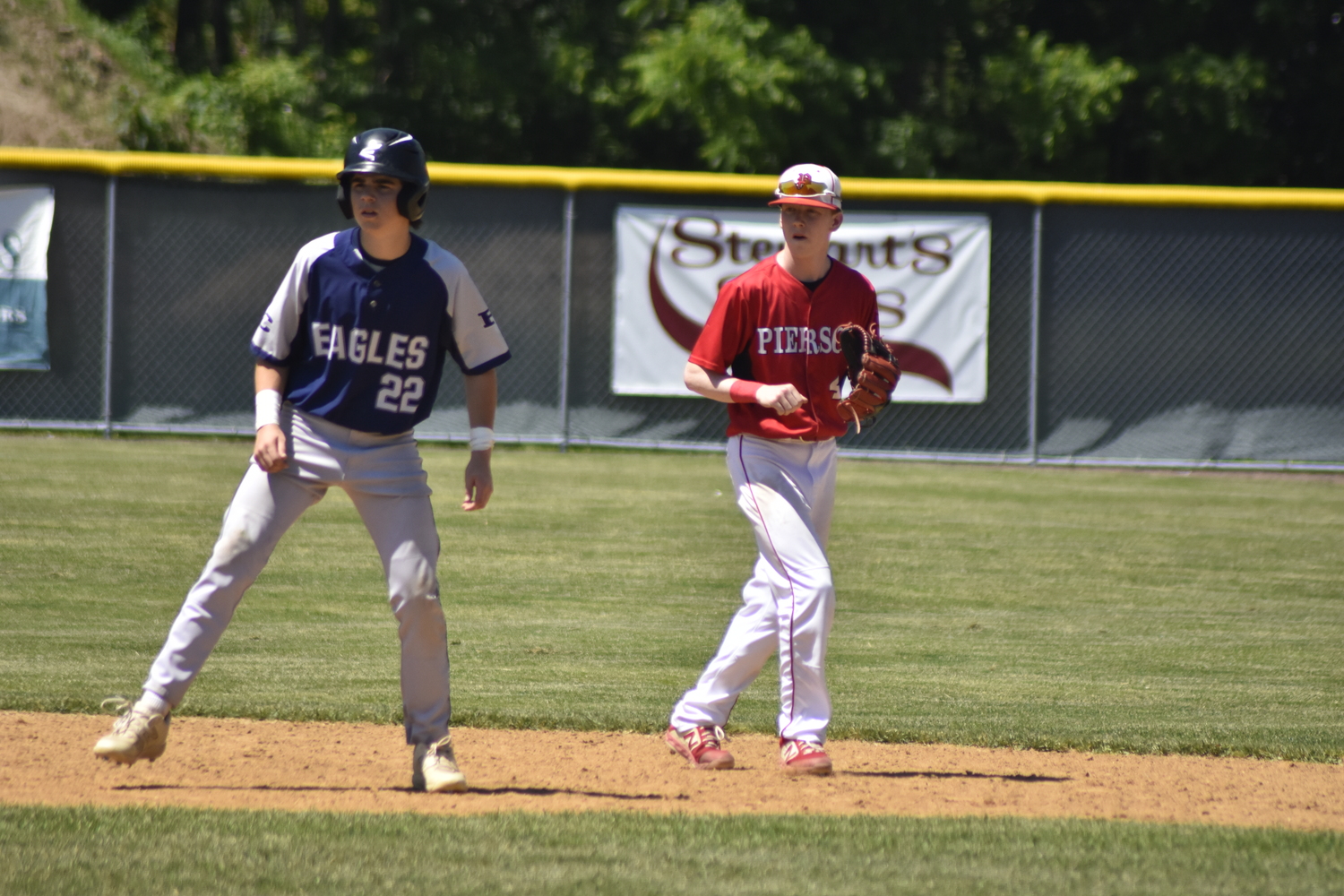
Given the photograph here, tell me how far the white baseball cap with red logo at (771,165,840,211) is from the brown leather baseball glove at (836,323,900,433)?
1.34 ft

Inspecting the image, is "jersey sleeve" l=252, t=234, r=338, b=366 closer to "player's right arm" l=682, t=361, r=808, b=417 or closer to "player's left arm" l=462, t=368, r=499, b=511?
"player's left arm" l=462, t=368, r=499, b=511

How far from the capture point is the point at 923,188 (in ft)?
40.9

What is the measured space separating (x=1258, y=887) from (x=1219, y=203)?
999cm

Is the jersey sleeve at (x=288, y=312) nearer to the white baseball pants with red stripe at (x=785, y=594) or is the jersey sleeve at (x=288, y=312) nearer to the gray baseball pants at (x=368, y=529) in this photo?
the gray baseball pants at (x=368, y=529)

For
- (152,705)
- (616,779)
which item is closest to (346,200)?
(152,705)

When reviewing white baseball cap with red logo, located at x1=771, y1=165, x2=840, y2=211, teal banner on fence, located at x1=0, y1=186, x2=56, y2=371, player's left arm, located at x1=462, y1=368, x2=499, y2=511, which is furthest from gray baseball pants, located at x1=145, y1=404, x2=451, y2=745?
teal banner on fence, located at x1=0, y1=186, x2=56, y2=371

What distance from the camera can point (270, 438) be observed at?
13.3 ft

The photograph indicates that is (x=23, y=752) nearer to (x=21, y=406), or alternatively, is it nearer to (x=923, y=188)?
(x=21, y=406)

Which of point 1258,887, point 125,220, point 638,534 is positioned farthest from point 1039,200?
point 1258,887

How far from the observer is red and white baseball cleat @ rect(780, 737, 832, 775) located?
4566mm

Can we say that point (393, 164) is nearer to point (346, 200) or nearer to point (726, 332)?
point (346, 200)

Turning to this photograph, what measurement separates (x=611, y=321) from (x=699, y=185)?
1374 millimetres

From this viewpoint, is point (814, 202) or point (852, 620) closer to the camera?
point (814, 202)

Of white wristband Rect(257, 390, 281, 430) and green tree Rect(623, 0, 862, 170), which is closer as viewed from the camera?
white wristband Rect(257, 390, 281, 430)
